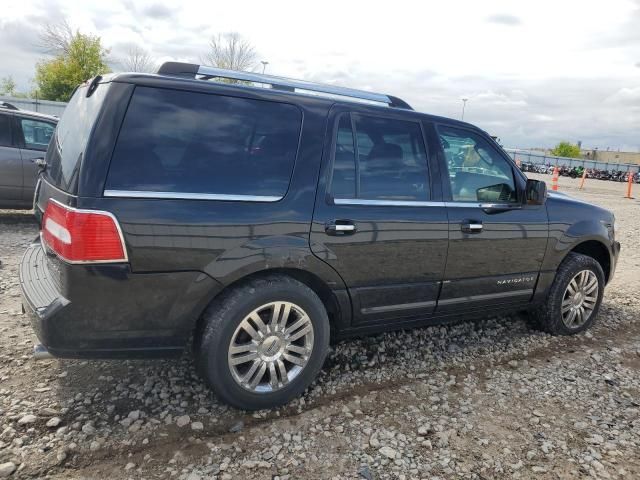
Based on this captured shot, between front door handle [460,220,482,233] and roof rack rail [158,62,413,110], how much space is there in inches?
36.4

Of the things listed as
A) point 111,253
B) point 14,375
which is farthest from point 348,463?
point 14,375

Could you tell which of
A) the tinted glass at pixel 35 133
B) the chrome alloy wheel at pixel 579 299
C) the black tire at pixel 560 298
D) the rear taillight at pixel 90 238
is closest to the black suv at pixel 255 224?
the rear taillight at pixel 90 238

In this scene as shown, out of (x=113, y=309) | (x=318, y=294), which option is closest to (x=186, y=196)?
(x=113, y=309)

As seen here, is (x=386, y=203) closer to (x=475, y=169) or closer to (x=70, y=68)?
(x=475, y=169)

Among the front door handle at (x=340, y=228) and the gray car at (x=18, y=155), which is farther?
the gray car at (x=18, y=155)

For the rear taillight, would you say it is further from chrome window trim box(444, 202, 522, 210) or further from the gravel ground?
chrome window trim box(444, 202, 522, 210)

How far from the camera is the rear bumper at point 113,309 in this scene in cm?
235

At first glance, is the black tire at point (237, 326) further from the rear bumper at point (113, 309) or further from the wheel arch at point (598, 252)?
the wheel arch at point (598, 252)

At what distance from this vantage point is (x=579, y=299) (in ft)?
14.2

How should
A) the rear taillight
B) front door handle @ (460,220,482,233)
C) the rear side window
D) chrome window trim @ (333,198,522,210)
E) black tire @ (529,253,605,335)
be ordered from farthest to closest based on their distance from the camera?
1. black tire @ (529,253,605,335)
2. front door handle @ (460,220,482,233)
3. chrome window trim @ (333,198,522,210)
4. the rear side window
5. the rear taillight

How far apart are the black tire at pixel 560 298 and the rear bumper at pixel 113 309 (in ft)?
10.0

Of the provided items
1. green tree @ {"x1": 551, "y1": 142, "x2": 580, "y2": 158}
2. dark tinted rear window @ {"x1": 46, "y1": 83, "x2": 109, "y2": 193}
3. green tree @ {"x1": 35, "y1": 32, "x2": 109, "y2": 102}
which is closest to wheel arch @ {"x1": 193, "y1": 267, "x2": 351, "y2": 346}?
dark tinted rear window @ {"x1": 46, "y1": 83, "x2": 109, "y2": 193}

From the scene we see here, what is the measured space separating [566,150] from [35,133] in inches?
4270

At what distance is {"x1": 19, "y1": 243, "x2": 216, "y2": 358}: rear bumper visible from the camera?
235cm
